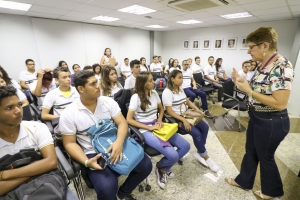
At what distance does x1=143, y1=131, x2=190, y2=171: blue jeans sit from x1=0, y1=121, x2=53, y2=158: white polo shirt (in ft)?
3.04

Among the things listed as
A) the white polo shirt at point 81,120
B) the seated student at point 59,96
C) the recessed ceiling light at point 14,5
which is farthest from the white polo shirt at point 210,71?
the recessed ceiling light at point 14,5

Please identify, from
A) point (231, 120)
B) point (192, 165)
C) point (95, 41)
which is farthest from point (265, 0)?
point (95, 41)

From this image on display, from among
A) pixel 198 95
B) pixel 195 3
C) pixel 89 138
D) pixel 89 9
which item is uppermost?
pixel 89 9

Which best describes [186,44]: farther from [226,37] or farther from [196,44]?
[226,37]

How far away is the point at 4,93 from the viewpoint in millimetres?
1026

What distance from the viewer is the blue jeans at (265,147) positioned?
4.26 ft

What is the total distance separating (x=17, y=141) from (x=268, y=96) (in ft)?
6.26

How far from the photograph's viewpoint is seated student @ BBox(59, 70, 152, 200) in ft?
4.01

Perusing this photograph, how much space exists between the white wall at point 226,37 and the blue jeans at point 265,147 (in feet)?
→ 18.3

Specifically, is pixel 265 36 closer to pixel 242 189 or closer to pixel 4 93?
pixel 242 189

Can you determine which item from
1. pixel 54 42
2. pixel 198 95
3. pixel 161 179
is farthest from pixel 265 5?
pixel 54 42

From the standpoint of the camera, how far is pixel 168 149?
1645mm

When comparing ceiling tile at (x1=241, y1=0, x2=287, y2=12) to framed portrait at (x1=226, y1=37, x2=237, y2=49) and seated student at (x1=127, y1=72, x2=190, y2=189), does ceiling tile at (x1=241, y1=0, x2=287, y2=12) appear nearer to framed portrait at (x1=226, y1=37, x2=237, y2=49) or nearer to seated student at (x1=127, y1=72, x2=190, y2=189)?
framed portrait at (x1=226, y1=37, x2=237, y2=49)

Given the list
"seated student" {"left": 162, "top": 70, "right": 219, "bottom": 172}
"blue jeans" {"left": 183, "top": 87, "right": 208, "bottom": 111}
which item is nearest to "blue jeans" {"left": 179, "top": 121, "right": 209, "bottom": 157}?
"seated student" {"left": 162, "top": 70, "right": 219, "bottom": 172}
